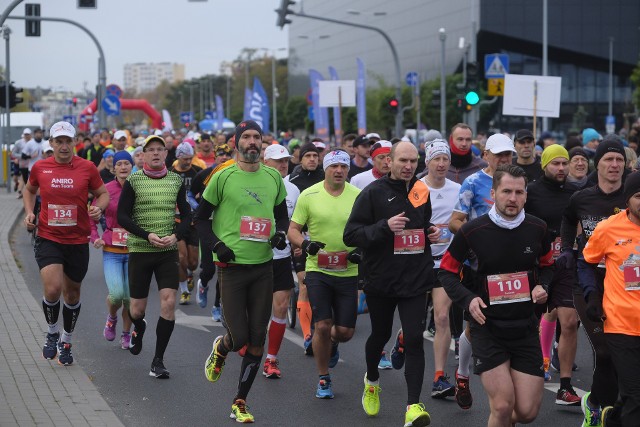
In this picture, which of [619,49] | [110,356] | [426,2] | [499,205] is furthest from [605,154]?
[426,2]

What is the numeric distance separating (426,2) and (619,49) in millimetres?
16111

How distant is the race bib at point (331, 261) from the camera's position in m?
9.11

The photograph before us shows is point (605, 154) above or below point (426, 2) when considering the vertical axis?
below

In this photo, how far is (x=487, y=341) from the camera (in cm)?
690

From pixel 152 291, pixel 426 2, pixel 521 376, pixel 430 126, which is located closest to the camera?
pixel 521 376

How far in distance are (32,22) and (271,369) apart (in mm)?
22563

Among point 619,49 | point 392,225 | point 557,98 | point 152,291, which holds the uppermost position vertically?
point 619,49

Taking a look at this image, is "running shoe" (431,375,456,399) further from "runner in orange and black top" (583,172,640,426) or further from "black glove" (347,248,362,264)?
"runner in orange and black top" (583,172,640,426)

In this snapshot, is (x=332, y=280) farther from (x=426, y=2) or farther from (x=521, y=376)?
(x=426, y=2)

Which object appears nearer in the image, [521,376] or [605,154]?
[521,376]

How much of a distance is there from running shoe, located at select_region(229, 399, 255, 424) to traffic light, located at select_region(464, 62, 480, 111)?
18068mm

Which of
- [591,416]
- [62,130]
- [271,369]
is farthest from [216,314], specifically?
[591,416]

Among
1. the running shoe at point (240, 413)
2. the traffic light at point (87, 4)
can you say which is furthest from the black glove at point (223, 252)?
the traffic light at point (87, 4)

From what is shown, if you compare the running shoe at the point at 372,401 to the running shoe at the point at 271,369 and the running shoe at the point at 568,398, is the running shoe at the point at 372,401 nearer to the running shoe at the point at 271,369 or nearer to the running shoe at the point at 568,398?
the running shoe at the point at 568,398
